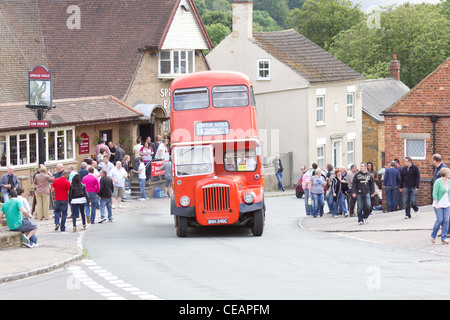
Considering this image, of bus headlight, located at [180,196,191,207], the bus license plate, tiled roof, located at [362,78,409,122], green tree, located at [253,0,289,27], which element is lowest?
the bus license plate

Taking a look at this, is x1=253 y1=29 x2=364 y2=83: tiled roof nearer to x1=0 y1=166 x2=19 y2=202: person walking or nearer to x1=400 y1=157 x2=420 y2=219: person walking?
x1=0 y1=166 x2=19 y2=202: person walking

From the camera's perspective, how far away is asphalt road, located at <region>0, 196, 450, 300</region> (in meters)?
14.2

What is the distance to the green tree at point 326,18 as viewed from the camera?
93.0 metres

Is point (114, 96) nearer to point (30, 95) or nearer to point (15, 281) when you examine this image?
point (30, 95)

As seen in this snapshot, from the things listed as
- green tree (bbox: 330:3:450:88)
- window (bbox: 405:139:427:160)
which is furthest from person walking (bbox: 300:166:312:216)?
green tree (bbox: 330:3:450:88)

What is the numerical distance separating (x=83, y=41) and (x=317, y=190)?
22.2 meters

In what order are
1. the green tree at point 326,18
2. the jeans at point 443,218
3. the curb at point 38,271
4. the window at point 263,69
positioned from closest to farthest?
the curb at point 38,271
the jeans at point 443,218
the window at point 263,69
the green tree at point 326,18

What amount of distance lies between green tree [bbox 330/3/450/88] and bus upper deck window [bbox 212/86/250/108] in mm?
52551

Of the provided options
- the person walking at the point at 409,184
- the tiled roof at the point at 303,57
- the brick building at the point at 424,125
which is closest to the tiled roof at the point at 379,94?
the tiled roof at the point at 303,57

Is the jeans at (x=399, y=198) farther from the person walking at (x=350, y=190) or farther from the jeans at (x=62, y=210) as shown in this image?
the jeans at (x=62, y=210)

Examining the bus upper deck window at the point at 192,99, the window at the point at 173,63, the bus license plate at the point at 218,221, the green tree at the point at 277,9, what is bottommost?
the bus license plate at the point at 218,221

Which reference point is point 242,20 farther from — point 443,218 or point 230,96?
point 443,218

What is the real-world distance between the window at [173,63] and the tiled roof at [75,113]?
4.78 meters
